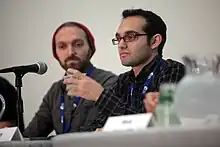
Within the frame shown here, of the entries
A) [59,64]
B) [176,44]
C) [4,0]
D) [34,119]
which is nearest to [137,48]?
[176,44]

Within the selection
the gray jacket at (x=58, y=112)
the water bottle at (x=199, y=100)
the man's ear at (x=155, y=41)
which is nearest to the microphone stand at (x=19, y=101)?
the gray jacket at (x=58, y=112)

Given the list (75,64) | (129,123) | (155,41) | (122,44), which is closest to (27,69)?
(75,64)

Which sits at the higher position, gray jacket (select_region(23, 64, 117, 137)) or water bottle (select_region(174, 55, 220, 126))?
water bottle (select_region(174, 55, 220, 126))

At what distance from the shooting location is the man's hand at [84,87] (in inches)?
61.3

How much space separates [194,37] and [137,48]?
220mm

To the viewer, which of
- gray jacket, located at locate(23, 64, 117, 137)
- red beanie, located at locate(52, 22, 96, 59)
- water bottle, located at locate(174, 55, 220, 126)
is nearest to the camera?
water bottle, located at locate(174, 55, 220, 126)

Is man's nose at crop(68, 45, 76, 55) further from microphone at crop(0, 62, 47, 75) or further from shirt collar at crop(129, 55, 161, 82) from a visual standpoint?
shirt collar at crop(129, 55, 161, 82)

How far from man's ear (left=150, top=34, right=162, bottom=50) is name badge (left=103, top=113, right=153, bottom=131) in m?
0.82

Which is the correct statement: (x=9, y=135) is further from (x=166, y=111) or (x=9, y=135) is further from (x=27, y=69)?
(x=166, y=111)

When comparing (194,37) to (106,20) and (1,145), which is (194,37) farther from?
(1,145)

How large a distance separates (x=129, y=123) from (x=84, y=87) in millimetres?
814

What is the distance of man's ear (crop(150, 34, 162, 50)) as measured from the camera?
160 cm

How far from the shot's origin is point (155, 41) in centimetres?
162

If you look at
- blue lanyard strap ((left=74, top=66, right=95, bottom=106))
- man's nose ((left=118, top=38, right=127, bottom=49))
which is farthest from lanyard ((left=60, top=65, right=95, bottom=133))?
man's nose ((left=118, top=38, right=127, bottom=49))
